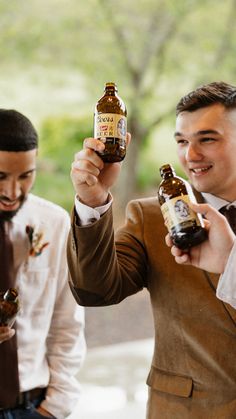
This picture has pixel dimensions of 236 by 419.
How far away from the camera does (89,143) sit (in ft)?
4.57

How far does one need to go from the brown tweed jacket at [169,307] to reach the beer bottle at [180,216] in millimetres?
145

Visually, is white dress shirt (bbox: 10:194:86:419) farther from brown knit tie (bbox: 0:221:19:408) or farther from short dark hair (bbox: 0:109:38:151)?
short dark hair (bbox: 0:109:38:151)

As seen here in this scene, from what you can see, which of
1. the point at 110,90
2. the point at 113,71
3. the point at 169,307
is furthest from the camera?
the point at 113,71

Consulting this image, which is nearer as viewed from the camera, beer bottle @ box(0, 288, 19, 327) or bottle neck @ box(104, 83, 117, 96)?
bottle neck @ box(104, 83, 117, 96)

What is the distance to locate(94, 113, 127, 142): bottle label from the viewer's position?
139cm

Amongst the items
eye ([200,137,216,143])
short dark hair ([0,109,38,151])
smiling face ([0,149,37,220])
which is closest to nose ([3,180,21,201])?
smiling face ([0,149,37,220])

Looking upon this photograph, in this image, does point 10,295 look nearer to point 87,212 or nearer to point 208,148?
point 87,212

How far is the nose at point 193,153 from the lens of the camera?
1.67 m

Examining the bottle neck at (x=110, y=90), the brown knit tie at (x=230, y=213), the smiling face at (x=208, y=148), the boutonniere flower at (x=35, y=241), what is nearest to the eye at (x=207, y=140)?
the smiling face at (x=208, y=148)

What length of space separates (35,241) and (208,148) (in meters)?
0.65

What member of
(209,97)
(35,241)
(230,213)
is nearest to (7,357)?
(35,241)

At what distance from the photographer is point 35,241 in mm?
2006

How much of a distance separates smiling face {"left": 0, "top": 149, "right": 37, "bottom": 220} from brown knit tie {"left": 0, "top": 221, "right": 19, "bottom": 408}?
0.07m

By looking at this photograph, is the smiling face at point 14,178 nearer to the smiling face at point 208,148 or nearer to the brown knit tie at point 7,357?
the brown knit tie at point 7,357
